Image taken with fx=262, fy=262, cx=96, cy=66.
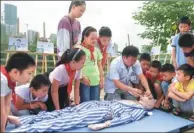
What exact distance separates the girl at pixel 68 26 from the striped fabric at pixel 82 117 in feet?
2.52

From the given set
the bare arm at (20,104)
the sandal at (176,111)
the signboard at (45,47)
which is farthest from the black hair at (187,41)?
the signboard at (45,47)

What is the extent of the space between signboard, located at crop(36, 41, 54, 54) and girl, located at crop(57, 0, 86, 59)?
286 centimetres

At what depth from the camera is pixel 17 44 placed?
533cm

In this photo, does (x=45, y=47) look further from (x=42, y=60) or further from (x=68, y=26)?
(x=68, y=26)

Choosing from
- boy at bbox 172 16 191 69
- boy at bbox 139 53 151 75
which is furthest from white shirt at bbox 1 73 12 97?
boy at bbox 172 16 191 69

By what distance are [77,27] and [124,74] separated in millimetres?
823

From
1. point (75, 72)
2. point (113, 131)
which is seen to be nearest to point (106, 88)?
point (75, 72)

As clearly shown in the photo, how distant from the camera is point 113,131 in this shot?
2.23 metres

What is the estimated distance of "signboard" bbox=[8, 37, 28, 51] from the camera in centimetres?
525

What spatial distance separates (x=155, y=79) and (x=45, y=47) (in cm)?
321

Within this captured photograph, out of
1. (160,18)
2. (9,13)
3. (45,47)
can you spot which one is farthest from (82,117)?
(160,18)

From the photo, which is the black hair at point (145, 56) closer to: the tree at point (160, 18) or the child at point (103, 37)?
the child at point (103, 37)

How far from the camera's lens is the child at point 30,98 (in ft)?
8.75

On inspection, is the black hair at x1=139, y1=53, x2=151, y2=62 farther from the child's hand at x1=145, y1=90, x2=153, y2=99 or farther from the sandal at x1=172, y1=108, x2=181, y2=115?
the sandal at x1=172, y1=108, x2=181, y2=115
